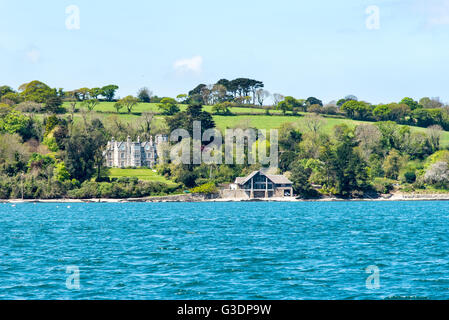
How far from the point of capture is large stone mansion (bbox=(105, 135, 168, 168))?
477 feet

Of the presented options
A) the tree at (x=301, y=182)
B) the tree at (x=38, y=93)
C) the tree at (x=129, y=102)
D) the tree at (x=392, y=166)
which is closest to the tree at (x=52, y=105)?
the tree at (x=38, y=93)

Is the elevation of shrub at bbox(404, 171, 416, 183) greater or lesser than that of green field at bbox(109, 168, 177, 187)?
lesser

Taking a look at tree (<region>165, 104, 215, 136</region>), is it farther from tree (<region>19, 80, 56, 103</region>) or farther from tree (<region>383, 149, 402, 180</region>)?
tree (<region>19, 80, 56, 103</region>)

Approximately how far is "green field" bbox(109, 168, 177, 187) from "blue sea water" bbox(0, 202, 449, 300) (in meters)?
73.1

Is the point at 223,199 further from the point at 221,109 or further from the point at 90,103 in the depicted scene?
the point at 90,103

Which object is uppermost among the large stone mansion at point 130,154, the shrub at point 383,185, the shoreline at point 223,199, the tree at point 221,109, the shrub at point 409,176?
the tree at point 221,109

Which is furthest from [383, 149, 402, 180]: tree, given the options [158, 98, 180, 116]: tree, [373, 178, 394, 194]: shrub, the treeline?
[158, 98, 180, 116]: tree

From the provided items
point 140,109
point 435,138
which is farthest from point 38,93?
point 435,138

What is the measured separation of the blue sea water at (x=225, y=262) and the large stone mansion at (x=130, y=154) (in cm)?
9226

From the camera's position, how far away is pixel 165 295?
2342 centimetres

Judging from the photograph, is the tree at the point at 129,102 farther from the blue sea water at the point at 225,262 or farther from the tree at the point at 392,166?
the blue sea water at the point at 225,262

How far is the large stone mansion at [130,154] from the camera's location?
5723 inches

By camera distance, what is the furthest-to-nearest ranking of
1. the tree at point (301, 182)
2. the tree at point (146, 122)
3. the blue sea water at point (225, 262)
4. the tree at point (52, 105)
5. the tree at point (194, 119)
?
1. the tree at point (52, 105)
2. the tree at point (146, 122)
3. the tree at point (194, 119)
4. the tree at point (301, 182)
5. the blue sea water at point (225, 262)
